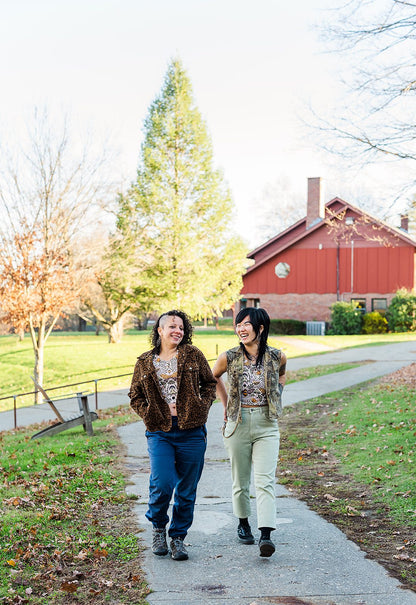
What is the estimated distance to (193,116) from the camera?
29.2 m

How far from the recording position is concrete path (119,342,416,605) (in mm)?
4066

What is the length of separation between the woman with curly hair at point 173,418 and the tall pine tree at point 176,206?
23378 millimetres

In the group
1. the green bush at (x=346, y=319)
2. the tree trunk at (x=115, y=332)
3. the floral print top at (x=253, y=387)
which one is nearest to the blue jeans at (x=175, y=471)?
the floral print top at (x=253, y=387)

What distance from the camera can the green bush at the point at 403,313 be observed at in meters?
36.4

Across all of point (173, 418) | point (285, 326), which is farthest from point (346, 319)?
point (173, 418)

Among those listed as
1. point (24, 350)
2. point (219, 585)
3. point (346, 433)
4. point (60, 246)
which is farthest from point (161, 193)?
point (219, 585)

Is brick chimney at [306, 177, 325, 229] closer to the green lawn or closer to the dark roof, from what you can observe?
the dark roof

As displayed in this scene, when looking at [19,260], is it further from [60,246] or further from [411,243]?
[411,243]

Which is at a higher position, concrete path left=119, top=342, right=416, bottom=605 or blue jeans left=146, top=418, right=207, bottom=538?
blue jeans left=146, top=418, right=207, bottom=538

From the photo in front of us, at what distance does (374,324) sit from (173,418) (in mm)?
33334

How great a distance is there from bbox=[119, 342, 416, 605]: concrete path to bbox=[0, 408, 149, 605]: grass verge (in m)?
0.20

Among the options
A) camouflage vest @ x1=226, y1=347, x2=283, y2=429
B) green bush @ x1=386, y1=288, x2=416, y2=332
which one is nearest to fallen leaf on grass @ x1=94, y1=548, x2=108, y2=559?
camouflage vest @ x1=226, y1=347, x2=283, y2=429

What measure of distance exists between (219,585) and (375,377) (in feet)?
43.7

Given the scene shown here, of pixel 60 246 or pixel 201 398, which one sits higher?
pixel 60 246
